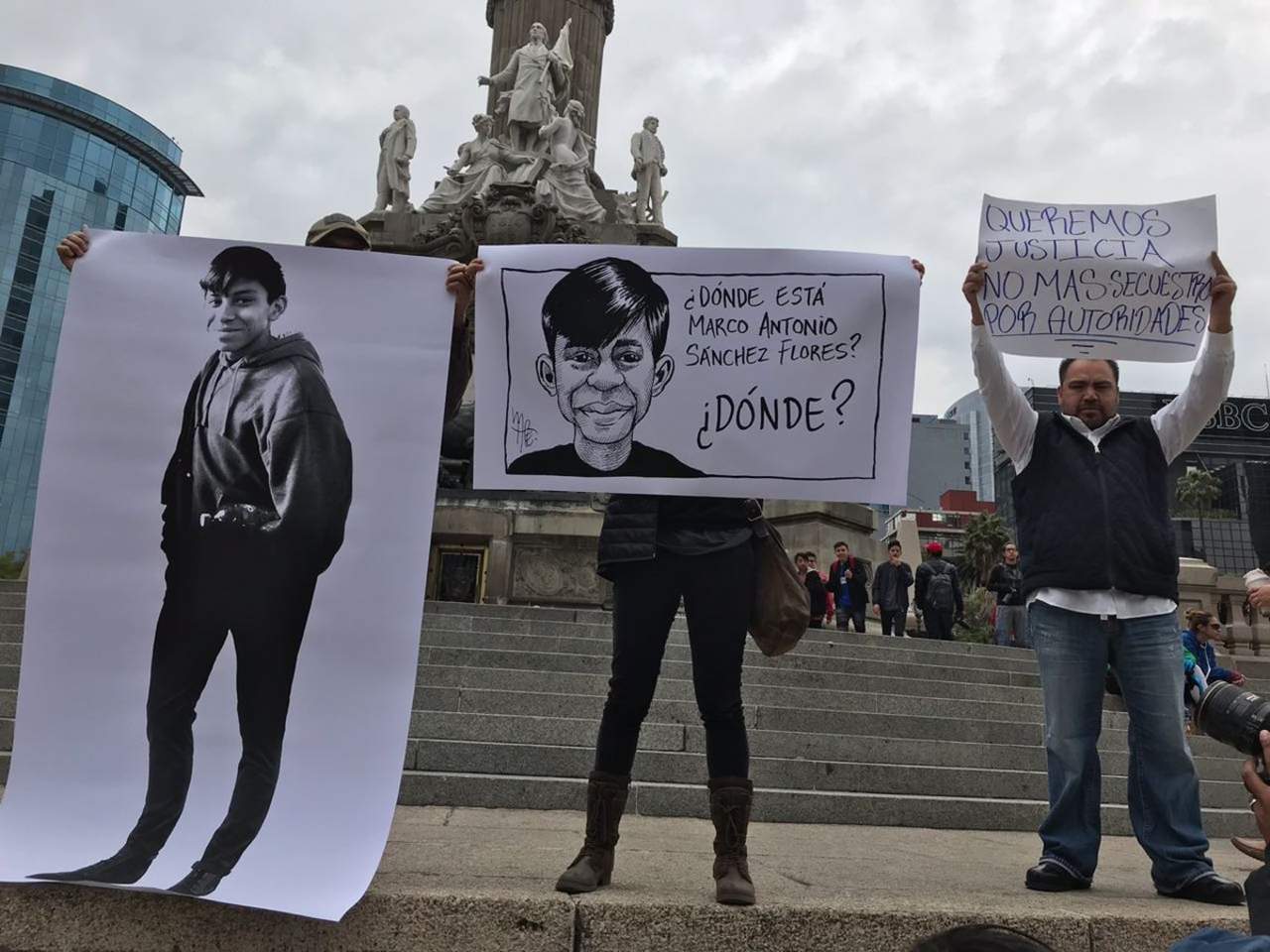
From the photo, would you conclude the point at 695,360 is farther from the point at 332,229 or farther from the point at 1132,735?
the point at 1132,735

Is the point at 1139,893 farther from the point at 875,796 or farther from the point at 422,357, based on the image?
the point at 422,357

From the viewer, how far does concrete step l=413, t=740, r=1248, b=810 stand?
18.2 feet

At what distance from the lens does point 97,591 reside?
3.09 m

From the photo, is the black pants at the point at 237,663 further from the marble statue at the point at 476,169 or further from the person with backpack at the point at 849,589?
the marble statue at the point at 476,169

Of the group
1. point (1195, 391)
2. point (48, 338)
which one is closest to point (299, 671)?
point (1195, 391)

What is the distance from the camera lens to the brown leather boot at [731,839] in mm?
2717

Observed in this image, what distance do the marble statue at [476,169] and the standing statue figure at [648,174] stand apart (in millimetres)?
2722

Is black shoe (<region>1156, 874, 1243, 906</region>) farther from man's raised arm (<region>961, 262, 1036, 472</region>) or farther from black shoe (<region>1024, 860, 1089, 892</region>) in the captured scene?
man's raised arm (<region>961, 262, 1036, 472</region>)

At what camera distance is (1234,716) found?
258 centimetres

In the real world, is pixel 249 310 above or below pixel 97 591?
above

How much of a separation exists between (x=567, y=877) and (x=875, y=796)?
10.2 feet

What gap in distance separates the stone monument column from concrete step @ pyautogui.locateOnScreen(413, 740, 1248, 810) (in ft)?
67.9

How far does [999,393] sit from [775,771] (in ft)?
9.65

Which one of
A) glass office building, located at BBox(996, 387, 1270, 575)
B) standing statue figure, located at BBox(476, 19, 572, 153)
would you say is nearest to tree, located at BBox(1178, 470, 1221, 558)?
glass office building, located at BBox(996, 387, 1270, 575)
